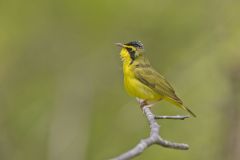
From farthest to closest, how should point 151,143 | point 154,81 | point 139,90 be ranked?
point 154,81 < point 139,90 < point 151,143

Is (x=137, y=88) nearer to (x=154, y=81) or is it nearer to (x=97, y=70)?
(x=154, y=81)

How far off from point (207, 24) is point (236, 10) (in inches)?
37.0

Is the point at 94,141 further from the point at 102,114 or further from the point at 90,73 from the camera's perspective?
the point at 90,73

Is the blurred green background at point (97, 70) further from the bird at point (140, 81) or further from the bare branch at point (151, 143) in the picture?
the bare branch at point (151, 143)

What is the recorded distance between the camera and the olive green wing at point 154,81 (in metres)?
7.29

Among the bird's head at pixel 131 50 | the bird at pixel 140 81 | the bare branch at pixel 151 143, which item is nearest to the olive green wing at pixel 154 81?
the bird at pixel 140 81

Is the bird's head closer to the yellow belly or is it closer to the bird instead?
the bird

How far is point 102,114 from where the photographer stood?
14562 mm

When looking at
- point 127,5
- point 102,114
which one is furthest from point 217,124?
point 127,5

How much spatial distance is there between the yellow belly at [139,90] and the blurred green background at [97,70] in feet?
15.6

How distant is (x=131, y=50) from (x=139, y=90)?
367 millimetres

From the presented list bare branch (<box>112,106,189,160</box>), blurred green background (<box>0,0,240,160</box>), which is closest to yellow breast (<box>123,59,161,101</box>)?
bare branch (<box>112,106,189,160</box>)

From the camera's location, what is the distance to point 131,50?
7.39 m

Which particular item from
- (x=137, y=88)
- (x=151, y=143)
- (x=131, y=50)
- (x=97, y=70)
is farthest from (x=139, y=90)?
(x=97, y=70)
